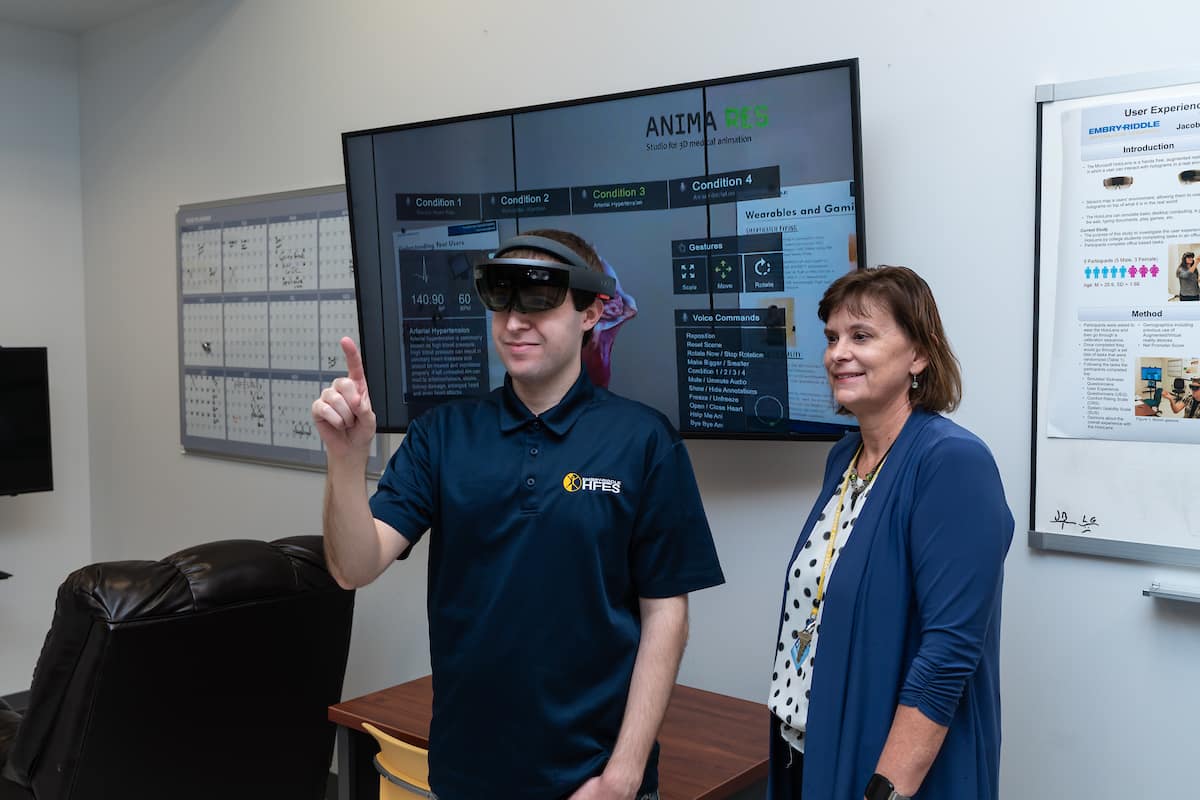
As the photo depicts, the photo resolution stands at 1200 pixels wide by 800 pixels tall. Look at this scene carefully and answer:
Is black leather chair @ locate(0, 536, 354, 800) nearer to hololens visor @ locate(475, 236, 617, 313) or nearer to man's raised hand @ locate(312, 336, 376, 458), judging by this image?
man's raised hand @ locate(312, 336, 376, 458)

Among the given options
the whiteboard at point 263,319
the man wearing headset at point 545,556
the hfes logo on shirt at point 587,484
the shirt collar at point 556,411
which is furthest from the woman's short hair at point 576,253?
the whiteboard at point 263,319

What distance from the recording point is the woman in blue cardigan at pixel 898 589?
1.42 m

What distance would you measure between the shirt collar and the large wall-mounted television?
2.15 feet

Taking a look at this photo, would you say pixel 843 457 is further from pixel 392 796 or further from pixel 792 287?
pixel 392 796

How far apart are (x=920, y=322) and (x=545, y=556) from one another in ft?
2.20

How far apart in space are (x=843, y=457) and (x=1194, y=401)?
2.16 ft

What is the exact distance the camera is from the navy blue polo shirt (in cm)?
158

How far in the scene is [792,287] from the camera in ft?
7.15

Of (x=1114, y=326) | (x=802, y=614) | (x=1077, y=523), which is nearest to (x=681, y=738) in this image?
(x=802, y=614)

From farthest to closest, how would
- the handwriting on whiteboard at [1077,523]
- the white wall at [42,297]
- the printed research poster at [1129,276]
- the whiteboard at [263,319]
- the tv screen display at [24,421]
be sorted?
the white wall at [42,297]
the tv screen display at [24,421]
the whiteboard at [263,319]
the handwriting on whiteboard at [1077,523]
the printed research poster at [1129,276]

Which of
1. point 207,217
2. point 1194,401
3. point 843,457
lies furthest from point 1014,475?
point 207,217

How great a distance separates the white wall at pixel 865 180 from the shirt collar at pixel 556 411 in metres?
0.86

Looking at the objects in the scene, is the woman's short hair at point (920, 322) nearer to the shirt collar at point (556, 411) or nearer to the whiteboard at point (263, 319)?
the shirt collar at point (556, 411)

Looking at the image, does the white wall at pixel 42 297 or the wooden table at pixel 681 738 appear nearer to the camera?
the wooden table at pixel 681 738
